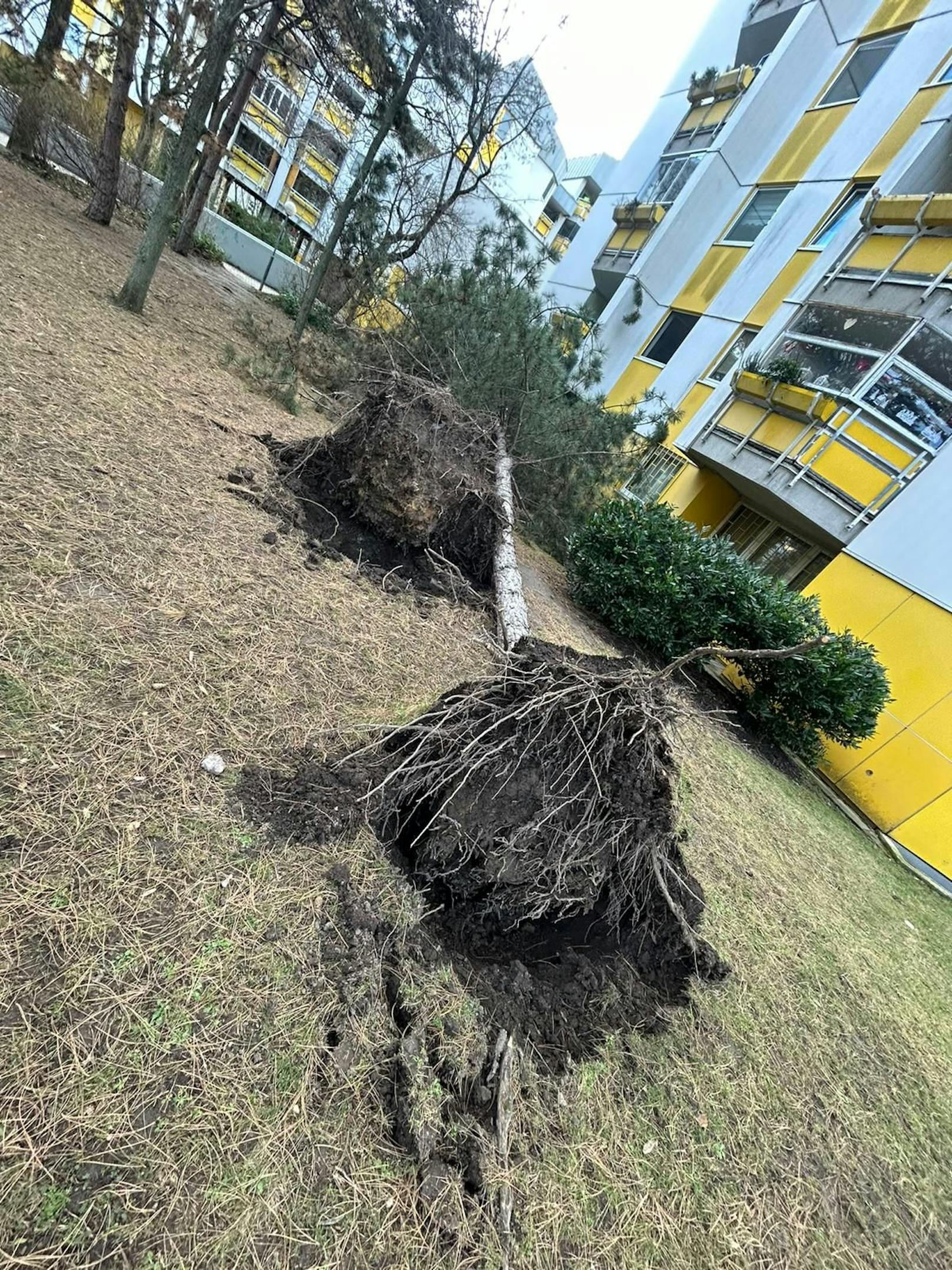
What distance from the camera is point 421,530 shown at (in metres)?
4.43

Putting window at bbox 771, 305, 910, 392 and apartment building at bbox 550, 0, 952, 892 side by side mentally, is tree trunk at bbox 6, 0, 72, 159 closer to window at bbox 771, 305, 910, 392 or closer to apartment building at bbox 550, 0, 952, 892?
apartment building at bbox 550, 0, 952, 892

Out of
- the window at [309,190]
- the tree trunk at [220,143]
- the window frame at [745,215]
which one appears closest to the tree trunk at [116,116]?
the tree trunk at [220,143]

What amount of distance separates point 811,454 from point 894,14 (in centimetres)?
920

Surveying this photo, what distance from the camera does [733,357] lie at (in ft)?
37.4

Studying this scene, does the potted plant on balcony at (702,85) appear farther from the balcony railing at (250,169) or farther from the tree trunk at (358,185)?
the balcony railing at (250,169)

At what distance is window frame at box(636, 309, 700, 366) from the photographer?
12.8 meters

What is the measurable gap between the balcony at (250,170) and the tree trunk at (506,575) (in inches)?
880

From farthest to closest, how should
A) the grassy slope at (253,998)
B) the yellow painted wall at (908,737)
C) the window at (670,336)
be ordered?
1. the window at (670,336)
2. the yellow painted wall at (908,737)
3. the grassy slope at (253,998)

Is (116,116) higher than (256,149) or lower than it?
lower

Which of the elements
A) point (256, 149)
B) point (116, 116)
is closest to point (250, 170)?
point (256, 149)

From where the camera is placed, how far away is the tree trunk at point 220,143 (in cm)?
826

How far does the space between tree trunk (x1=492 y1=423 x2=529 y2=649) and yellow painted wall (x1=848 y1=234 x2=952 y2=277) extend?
280 inches

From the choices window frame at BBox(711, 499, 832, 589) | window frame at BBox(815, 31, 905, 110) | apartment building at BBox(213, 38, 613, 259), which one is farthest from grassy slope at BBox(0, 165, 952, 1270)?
apartment building at BBox(213, 38, 613, 259)

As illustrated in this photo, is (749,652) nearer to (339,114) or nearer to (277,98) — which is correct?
(339,114)
